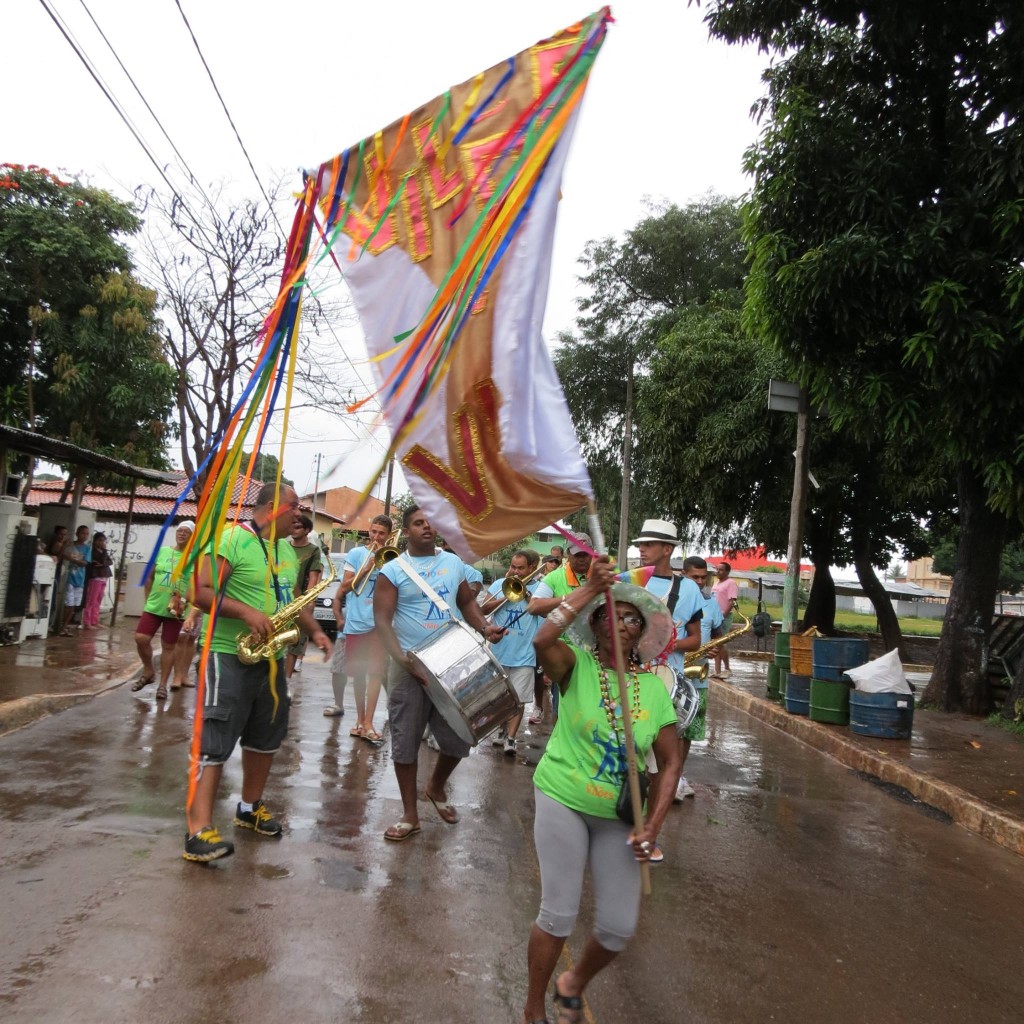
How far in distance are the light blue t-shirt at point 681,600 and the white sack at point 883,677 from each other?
4802mm

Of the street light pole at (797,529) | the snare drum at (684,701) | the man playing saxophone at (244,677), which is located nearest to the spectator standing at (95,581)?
the street light pole at (797,529)

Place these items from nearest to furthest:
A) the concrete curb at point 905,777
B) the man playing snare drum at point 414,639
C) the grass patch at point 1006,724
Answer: the man playing snare drum at point 414,639 → the concrete curb at point 905,777 → the grass patch at point 1006,724

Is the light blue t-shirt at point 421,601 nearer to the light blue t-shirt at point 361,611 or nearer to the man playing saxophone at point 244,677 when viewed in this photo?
the man playing saxophone at point 244,677

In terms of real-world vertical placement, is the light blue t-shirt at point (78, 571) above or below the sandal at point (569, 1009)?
above

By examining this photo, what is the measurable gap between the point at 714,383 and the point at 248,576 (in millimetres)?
20356

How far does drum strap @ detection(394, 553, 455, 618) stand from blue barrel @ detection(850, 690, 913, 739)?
6.42 m

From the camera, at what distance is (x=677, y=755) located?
139 inches

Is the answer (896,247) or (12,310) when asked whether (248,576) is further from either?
(12,310)

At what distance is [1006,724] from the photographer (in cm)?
1212

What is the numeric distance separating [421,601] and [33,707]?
4620mm

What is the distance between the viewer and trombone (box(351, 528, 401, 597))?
7479 millimetres

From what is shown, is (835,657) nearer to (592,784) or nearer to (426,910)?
(426,910)

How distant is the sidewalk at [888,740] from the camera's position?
306 inches

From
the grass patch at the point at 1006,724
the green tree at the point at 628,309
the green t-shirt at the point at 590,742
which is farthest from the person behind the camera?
the green tree at the point at 628,309
